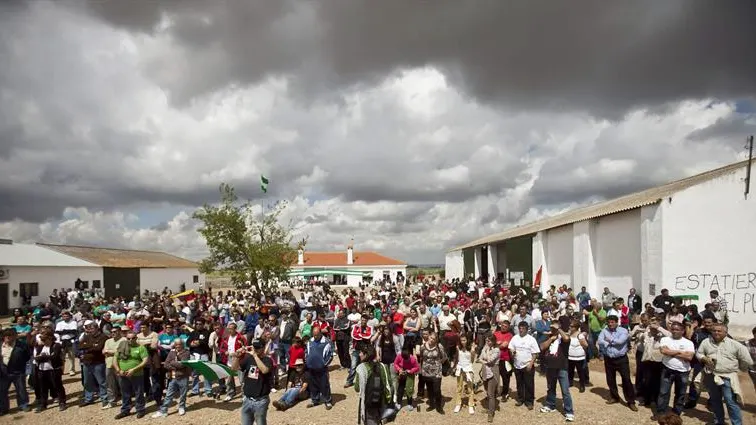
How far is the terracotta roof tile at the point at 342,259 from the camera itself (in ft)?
215

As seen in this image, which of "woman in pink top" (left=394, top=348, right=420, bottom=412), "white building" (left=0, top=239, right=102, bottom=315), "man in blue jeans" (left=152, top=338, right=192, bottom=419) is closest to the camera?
"woman in pink top" (left=394, top=348, right=420, bottom=412)

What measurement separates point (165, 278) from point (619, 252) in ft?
144

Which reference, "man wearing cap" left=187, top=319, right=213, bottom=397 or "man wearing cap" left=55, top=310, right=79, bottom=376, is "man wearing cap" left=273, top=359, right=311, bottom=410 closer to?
"man wearing cap" left=187, top=319, right=213, bottom=397

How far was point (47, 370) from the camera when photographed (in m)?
10.1

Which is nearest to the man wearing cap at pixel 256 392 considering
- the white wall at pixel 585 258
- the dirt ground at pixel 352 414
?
the dirt ground at pixel 352 414

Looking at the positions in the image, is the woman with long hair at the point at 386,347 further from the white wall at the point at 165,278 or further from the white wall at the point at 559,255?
the white wall at the point at 165,278

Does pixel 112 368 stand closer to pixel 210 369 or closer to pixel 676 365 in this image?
pixel 210 369

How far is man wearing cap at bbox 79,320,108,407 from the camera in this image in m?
10.0

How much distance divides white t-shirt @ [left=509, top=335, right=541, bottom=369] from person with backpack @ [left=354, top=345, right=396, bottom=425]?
113 inches

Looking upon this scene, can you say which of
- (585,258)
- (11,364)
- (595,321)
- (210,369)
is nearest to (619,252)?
(585,258)

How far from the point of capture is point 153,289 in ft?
152

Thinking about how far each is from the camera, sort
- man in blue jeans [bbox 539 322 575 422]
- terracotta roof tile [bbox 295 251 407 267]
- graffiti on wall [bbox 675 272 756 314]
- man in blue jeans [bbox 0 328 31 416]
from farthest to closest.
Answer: terracotta roof tile [bbox 295 251 407 267] → graffiti on wall [bbox 675 272 756 314] → man in blue jeans [bbox 0 328 31 416] → man in blue jeans [bbox 539 322 575 422]

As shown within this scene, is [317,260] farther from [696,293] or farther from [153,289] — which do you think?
[696,293]

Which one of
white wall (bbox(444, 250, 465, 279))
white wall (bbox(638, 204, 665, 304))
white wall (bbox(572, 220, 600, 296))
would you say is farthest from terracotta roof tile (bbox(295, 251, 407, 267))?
white wall (bbox(638, 204, 665, 304))
